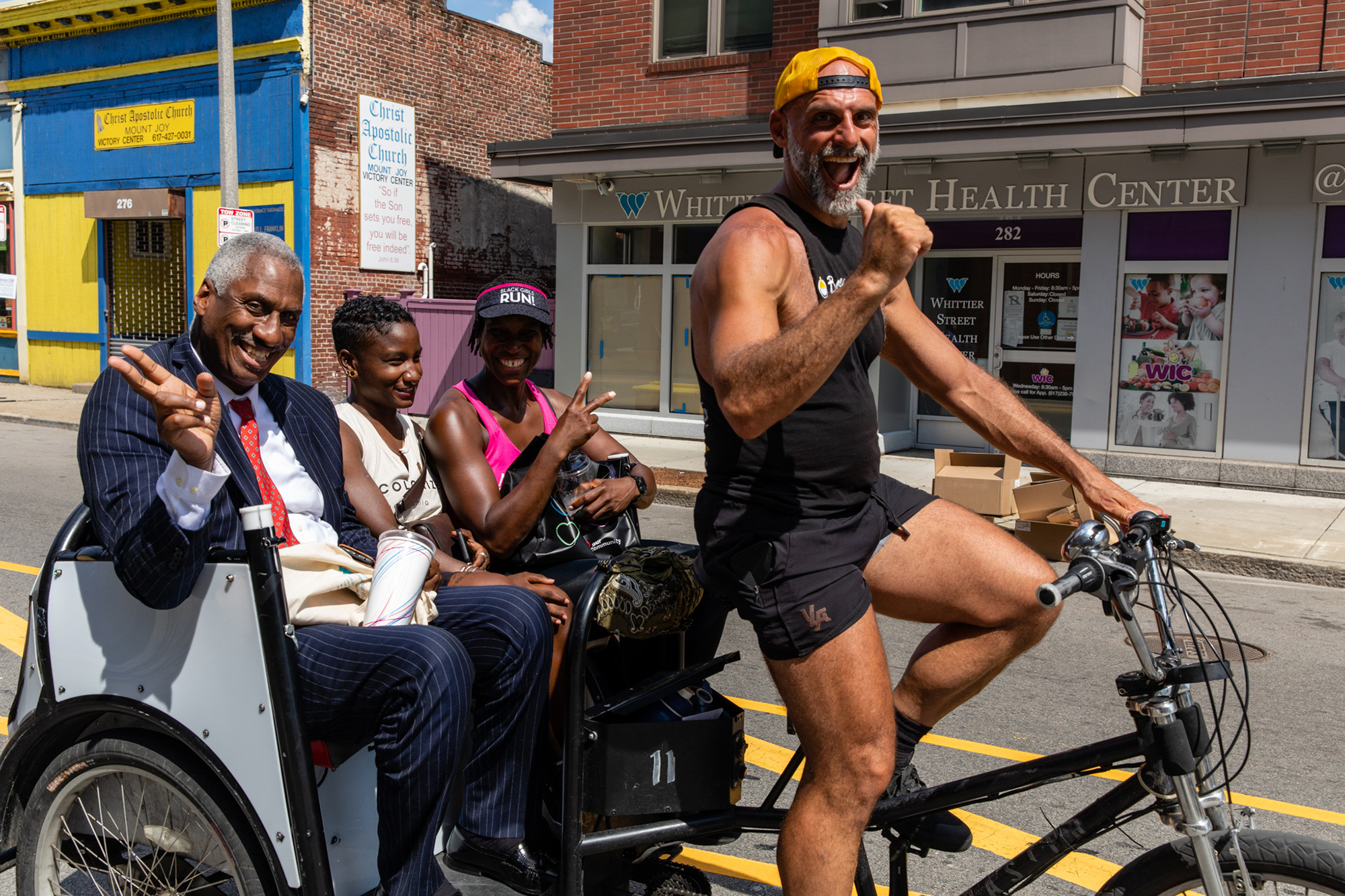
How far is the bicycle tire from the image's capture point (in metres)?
1.91

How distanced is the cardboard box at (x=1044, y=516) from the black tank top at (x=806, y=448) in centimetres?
581

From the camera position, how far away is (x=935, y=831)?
2357mm

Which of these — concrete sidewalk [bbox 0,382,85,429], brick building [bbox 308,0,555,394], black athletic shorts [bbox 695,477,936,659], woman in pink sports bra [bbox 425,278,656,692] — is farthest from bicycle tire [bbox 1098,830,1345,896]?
brick building [bbox 308,0,555,394]

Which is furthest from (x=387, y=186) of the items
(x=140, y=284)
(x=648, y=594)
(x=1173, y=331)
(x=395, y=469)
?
(x=648, y=594)

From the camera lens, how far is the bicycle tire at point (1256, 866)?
6.27ft

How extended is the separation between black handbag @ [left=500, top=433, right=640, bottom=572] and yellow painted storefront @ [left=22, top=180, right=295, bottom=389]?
18.2 meters

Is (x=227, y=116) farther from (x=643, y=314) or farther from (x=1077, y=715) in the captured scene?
(x=1077, y=715)

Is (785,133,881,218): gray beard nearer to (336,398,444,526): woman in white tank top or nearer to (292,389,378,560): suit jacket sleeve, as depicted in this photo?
(292,389,378,560): suit jacket sleeve

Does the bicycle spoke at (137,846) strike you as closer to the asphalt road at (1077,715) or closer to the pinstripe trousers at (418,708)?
the pinstripe trousers at (418,708)

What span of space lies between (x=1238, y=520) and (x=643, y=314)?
812 centimetres

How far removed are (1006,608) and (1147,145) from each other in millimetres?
9795

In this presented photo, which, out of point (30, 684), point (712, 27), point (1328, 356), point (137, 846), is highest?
point (712, 27)

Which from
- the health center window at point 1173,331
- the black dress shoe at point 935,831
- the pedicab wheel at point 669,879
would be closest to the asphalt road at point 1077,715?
the pedicab wheel at point 669,879

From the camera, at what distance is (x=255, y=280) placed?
260cm
